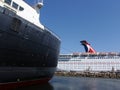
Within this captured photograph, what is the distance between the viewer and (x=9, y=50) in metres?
16.5

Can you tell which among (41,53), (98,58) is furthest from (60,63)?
(41,53)

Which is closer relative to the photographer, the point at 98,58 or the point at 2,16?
the point at 2,16

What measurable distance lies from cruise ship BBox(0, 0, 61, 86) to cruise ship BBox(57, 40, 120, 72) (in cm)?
6934

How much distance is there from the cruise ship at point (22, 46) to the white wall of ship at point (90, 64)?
69.9 meters

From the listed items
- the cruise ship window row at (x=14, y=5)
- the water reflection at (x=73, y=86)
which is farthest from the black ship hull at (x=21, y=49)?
the cruise ship window row at (x=14, y=5)

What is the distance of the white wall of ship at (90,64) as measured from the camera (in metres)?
90.4

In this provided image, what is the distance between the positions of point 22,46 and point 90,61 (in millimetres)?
79006

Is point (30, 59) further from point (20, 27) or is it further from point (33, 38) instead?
point (20, 27)

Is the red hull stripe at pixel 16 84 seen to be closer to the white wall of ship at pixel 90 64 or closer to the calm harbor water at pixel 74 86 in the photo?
the calm harbor water at pixel 74 86

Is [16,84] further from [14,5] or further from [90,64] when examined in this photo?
[90,64]

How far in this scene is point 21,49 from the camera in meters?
17.9

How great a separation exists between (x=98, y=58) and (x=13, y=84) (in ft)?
260

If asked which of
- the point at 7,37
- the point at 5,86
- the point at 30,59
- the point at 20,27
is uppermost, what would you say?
the point at 20,27

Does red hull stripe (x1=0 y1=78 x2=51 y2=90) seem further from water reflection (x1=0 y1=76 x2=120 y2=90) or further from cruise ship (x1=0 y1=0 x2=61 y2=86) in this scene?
water reflection (x1=0 y1=76 x2=120 y2=90)
